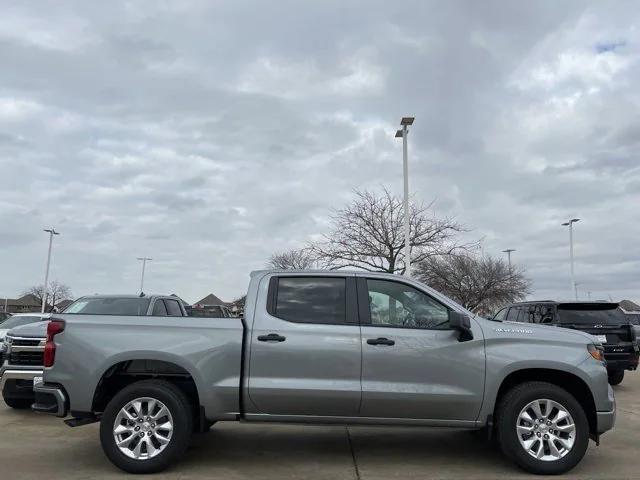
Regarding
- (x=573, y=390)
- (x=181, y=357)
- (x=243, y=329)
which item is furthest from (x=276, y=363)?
(x=573, y=390)

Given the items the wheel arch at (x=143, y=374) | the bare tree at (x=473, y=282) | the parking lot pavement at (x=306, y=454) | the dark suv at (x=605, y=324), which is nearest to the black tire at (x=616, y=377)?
the dark suv at (x=605, y=324)

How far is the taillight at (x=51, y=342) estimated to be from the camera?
5922mm

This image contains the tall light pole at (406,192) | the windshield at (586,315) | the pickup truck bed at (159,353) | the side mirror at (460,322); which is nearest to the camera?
the side mirror at (460,322)

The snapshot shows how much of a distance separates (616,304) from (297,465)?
27.4ft

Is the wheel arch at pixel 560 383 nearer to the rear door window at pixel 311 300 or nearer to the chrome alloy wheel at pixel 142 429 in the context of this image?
the rear door window at pixel 311 300

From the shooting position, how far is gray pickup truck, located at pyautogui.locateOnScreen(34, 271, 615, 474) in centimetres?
576

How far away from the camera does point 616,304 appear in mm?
11695

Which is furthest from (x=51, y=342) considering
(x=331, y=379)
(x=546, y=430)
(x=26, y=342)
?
(x=546, y=430)

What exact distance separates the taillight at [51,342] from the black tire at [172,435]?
757 millimetres

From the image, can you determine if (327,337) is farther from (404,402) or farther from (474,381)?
(474,381)

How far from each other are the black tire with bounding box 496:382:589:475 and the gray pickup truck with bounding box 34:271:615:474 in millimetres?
11

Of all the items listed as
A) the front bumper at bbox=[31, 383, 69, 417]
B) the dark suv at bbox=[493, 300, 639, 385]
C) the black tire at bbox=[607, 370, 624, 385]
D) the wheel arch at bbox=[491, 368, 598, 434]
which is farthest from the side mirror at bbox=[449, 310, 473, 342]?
the black tire at bbox=[607, 370, 624, 385]

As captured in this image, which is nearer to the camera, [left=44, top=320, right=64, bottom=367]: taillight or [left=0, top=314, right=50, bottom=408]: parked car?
[left=44, top=320, right=64, bottom=367]: taillight

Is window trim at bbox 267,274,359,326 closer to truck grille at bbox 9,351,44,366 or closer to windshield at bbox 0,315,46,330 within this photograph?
truck grille at bbox 9,351,44,366
